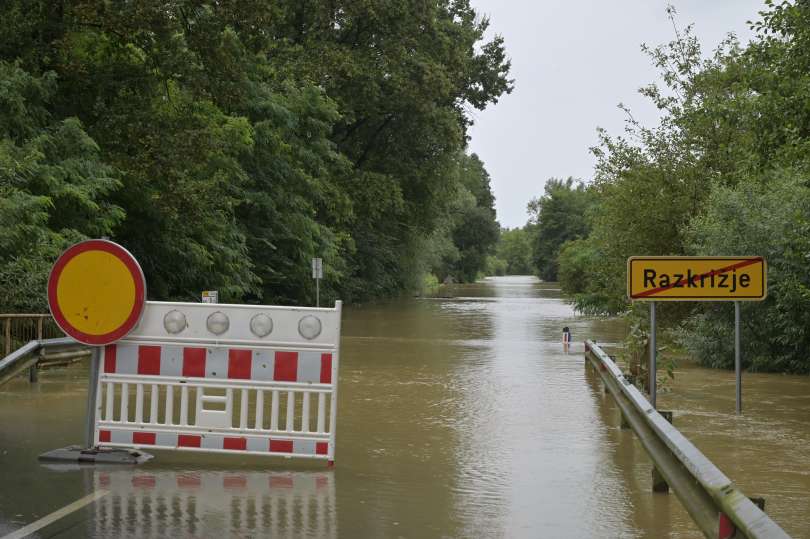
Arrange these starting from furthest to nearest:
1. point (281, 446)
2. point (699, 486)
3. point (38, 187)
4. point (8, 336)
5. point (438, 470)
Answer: point (38, 187) < point (8, 336) < point (438, 470) < point (281, 446) < point (699, 486)

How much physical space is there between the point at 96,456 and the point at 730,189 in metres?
17.0

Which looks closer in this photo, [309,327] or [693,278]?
[309,327]

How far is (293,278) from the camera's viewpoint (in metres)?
39.4

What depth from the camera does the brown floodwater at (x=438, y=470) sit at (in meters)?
6.79

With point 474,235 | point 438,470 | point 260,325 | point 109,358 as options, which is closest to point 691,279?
point 438,470

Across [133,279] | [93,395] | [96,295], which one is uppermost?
[133,279]

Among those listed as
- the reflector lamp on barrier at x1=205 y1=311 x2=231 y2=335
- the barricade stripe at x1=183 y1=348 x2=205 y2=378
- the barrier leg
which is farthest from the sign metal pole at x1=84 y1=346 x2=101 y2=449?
the reflector lamp on barrier at x1=205 y1=311 x2=231 y2=335

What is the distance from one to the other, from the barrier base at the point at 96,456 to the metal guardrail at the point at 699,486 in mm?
4013

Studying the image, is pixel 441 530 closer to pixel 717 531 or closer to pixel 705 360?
pixel 717 531

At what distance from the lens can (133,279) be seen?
8.58m

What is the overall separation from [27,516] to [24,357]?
5.06 m

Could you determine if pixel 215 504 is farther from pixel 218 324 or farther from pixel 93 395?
pixel 93 395

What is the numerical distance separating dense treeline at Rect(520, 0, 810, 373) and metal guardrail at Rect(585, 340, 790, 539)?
22.3 feet

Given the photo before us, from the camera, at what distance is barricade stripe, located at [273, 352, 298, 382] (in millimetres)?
8562
